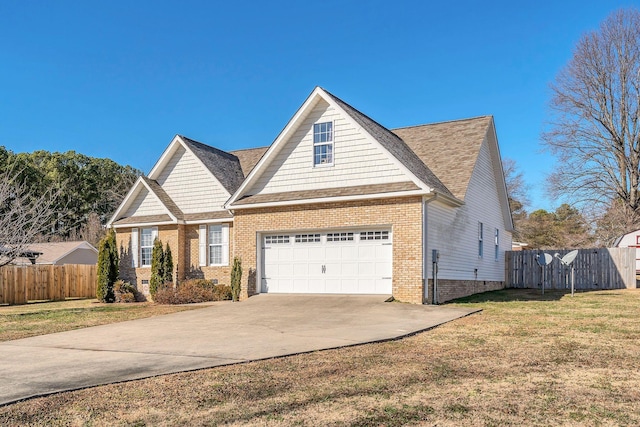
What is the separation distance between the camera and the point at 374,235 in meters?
17.8

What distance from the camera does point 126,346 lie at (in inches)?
405

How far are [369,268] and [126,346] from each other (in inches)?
362

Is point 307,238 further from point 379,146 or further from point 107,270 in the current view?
point 107,270

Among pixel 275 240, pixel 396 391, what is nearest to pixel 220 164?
pixel 275 240

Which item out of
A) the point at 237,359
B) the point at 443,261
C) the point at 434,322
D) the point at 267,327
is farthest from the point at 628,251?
the point at 237,359

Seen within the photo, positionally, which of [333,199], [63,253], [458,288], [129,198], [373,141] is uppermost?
[373,141]

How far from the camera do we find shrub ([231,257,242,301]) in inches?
773

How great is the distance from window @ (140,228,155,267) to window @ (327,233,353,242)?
9.89 meters

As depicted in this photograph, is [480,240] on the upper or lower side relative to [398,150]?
lower

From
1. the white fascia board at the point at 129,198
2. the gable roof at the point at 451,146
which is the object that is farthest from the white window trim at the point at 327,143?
the white fascia board at the point at 129,198

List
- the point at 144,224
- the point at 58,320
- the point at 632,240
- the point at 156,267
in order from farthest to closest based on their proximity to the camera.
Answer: the point at 632,240 < the point at 144,224 < the point at 156,267 < the point at 58,320

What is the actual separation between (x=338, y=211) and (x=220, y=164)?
921 centimetres

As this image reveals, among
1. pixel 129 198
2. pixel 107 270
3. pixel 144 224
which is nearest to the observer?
pixel 107 270

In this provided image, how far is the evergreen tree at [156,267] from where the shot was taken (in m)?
23.0
